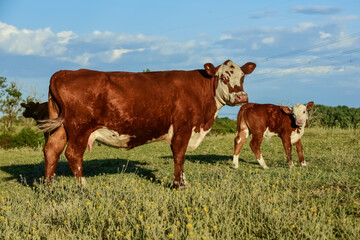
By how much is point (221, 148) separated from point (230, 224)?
1376 centimetres

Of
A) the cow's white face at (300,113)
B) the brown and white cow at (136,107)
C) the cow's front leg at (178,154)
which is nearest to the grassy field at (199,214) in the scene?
the brown and white cow at (136,107)

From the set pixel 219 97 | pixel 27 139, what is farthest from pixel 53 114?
pixel 27 139

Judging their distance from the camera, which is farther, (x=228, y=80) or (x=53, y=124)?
(x=228, y=80)

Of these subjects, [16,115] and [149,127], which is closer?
[149,127]

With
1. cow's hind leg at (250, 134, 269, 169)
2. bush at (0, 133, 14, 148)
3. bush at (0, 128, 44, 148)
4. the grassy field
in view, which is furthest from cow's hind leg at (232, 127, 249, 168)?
bush at (0, 133, 14, 148)

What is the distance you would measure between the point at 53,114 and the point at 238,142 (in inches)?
227

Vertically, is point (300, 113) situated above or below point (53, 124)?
above

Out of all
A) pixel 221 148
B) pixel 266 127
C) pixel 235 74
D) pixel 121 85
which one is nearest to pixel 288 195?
pixel 235 74

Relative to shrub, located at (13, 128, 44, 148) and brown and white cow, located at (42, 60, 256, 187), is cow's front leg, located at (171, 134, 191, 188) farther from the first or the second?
shrub, located at (13, 128, 44, 148)

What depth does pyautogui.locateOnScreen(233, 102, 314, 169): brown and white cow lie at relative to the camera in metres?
11.8

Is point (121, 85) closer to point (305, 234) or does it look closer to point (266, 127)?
point (305, 234)

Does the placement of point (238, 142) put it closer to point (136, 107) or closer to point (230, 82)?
point (230, 82)

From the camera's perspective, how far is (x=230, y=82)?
8.18m

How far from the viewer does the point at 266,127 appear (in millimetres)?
12078
